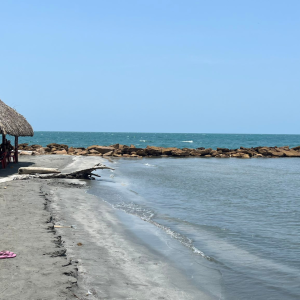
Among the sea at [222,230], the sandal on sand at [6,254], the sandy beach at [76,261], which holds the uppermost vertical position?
the sandal on sand at [6,254]

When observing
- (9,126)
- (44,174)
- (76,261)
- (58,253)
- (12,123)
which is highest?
(12,123)

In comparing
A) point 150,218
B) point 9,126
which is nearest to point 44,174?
point 9,126

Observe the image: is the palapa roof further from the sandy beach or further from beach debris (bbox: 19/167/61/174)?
the sandy beach

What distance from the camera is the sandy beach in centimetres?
522

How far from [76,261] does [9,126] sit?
1358 cm

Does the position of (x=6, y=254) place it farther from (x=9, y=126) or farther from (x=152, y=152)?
(x=152, y=152)

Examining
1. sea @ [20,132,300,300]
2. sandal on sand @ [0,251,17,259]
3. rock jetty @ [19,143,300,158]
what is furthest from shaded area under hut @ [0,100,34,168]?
rock jetty @ [19,143,300,158]

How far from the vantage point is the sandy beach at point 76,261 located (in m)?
5.22

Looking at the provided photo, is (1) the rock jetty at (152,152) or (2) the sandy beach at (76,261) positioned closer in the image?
(2) the sandy beach at (76,261)

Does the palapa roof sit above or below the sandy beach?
above

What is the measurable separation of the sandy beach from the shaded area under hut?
7.73 m

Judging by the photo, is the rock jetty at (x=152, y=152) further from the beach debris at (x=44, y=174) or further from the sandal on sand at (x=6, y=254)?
the sandal on sand at (x=6, y=254)

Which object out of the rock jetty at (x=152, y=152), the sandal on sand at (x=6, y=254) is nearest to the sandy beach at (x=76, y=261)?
the sandal on sand at (x=6, y=254)

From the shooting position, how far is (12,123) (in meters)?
19.2
